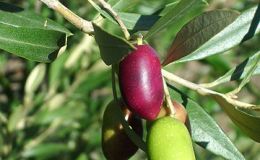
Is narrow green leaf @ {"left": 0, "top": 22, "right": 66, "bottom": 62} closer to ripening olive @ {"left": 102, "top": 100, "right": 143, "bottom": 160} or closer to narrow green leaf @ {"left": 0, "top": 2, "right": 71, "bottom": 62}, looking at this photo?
narrow green leaf @ {"left": 0, "top": 2, "right": 71, "bottom": 62}

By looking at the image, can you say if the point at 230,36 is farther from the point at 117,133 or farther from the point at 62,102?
the point at 62,102

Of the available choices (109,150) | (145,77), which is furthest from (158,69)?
(109,150)

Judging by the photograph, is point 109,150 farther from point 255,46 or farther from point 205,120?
point 255,46

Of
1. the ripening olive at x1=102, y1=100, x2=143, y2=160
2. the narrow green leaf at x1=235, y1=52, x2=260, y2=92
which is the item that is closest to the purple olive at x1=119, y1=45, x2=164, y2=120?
the ripening olive at x1=102, y1=100, x2=143, y2=160

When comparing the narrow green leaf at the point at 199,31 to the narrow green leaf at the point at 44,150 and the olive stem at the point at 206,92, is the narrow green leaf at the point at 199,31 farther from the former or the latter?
the narrow green leaf at the point at 44,150

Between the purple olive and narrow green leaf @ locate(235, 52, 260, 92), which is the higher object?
the purple olive

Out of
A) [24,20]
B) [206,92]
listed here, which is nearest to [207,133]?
[206,92]
